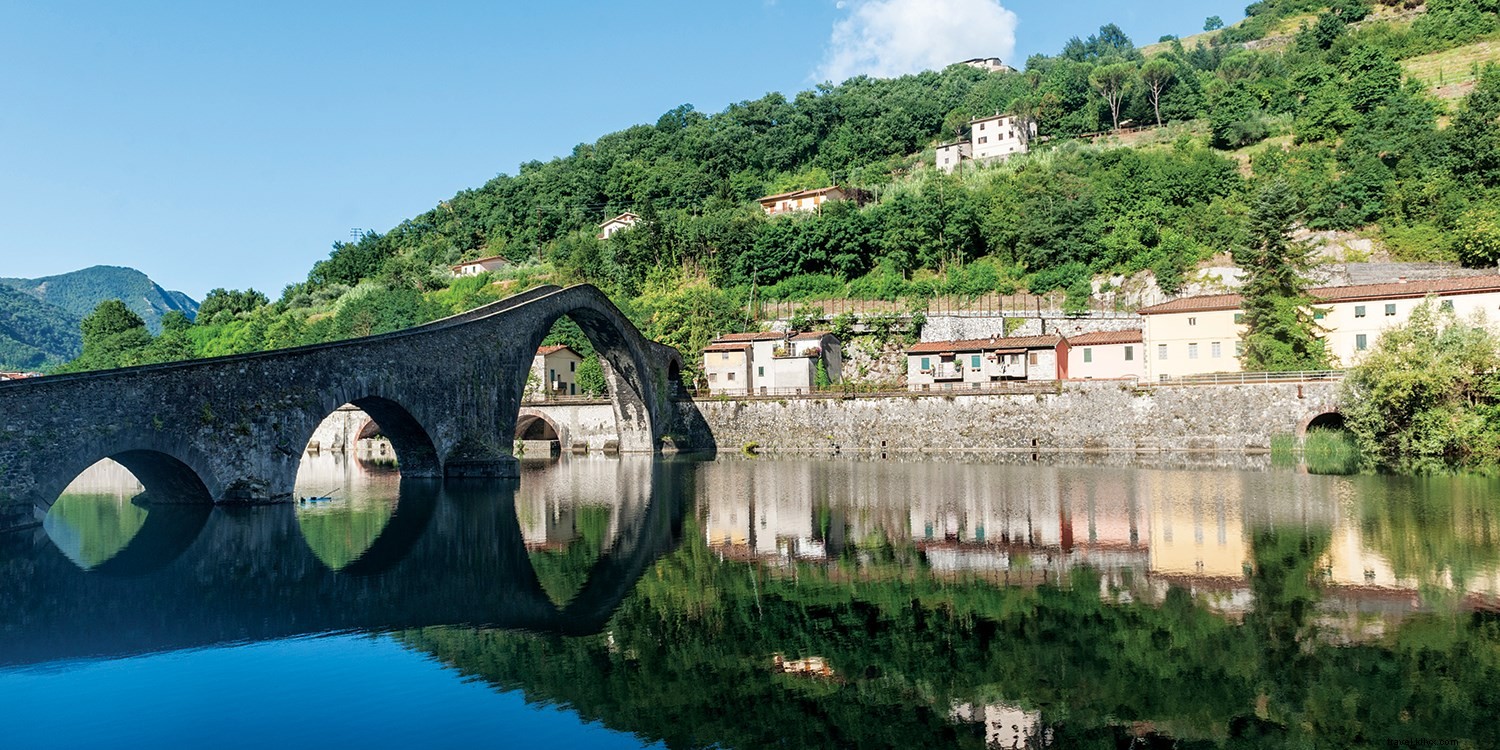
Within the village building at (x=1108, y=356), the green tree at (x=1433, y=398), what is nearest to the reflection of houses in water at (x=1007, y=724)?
the green tree at (x=1433, y=398)

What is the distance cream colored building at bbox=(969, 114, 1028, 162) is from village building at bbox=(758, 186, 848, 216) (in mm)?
17532

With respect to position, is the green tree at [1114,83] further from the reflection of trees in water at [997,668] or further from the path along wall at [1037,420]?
the reflection of trees in water at [997,668]

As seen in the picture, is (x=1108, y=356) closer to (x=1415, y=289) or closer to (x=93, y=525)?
(x=1415, y=289)

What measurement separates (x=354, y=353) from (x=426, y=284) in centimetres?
7446

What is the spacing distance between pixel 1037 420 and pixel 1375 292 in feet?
57.3

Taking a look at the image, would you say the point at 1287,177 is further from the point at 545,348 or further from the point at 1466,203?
the point at 545,348

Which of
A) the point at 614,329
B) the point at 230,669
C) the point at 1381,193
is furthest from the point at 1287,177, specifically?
the point at 230,669

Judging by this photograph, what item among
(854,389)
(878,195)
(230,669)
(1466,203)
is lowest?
(230,669)

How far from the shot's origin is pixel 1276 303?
49.8m

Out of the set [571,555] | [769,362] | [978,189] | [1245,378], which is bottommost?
[571,555]

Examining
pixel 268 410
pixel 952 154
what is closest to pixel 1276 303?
pixel 268 410

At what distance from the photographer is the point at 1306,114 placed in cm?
8081

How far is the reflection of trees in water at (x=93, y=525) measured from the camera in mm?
23462

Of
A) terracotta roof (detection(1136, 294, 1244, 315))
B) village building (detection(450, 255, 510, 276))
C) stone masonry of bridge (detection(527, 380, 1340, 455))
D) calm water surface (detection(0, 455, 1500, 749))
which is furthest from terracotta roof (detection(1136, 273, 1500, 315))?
village building (detection(450, 255, 510, 276))
